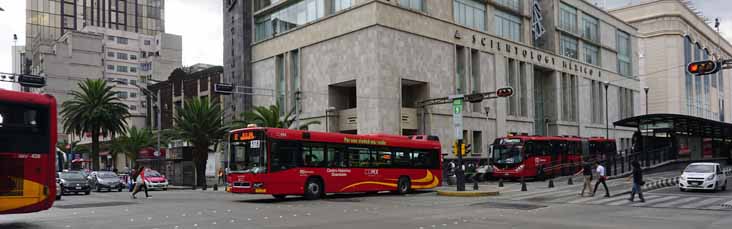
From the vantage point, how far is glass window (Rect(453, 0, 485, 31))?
186 ft

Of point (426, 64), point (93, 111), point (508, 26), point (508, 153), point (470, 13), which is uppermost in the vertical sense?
point (470, 13)

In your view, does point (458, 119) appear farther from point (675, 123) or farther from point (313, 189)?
point (675, 123)

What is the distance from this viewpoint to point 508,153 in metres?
39.7

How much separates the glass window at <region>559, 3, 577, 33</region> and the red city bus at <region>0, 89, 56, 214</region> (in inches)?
2510

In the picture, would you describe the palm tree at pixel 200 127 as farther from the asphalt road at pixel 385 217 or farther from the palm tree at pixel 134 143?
the palm tree at pixel 134 143

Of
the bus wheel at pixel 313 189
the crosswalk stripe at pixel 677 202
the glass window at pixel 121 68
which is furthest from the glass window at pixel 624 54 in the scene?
the glass window at pixel 121 68

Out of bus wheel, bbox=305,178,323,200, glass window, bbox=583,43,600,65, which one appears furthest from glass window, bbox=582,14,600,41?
bus wheel, bbox=305,178,323,200

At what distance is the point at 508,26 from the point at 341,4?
20232 mm

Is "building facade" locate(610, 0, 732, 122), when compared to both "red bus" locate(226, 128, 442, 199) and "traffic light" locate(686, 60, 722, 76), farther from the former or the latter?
"red bus" locate(226, 128, 442, 199)

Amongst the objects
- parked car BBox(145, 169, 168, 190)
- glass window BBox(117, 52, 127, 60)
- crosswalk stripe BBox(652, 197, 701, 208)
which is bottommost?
parked car BBox(145, 169, 168, 190)

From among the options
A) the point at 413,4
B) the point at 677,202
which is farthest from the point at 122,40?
the point at 677,202

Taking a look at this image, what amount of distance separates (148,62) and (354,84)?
77597mm

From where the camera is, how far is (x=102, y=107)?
50969 mm

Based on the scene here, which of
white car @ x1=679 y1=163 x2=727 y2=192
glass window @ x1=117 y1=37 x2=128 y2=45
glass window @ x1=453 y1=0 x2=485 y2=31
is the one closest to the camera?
white car @ x1=679 y1=163 x2=727 y2=192
